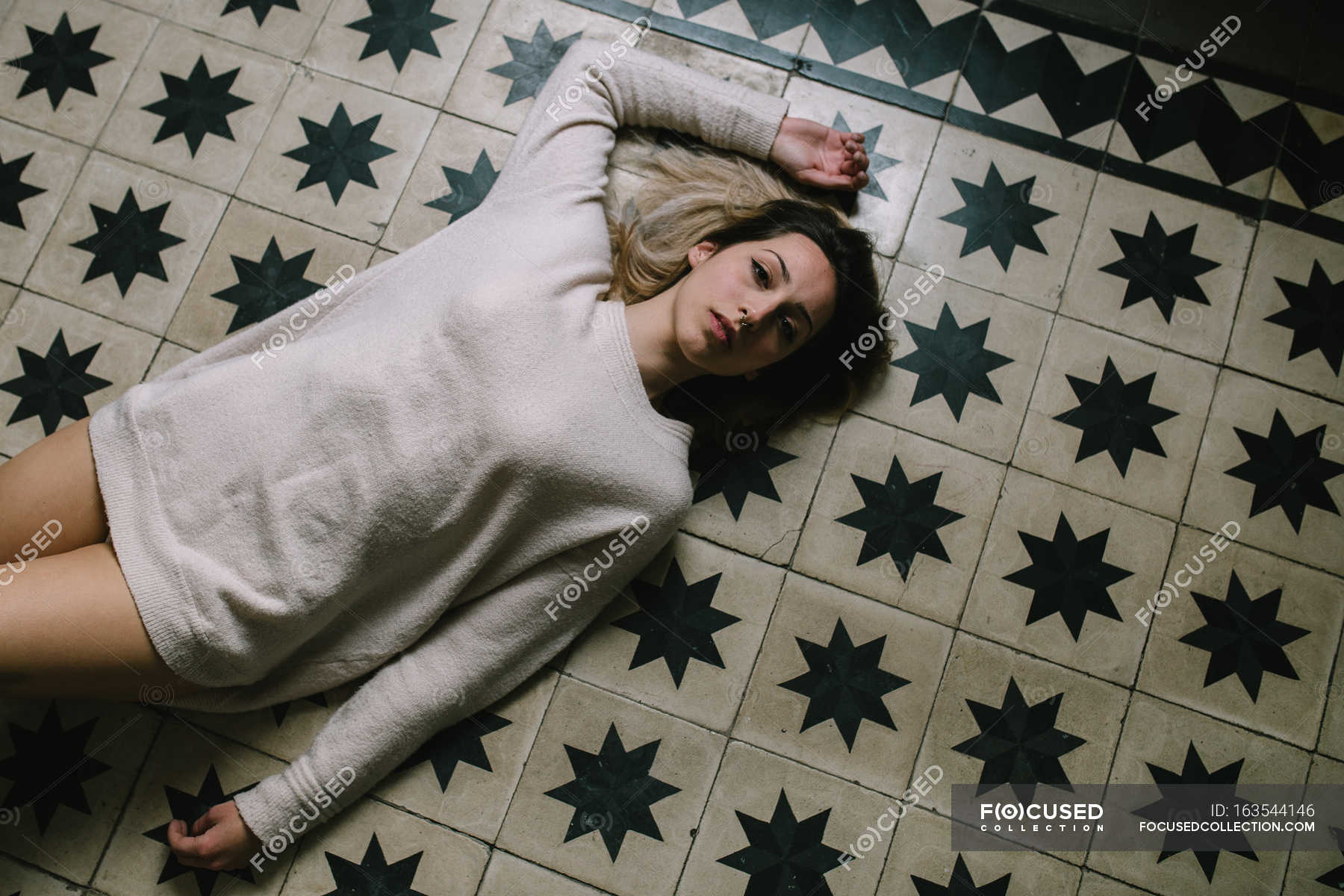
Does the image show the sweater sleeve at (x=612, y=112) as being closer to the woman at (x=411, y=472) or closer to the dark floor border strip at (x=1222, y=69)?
the woman at (x=411, y=472)

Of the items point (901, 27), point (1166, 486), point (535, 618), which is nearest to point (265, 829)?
point (535, 618)

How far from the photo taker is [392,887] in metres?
1.48

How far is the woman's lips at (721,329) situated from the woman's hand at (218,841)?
113cm

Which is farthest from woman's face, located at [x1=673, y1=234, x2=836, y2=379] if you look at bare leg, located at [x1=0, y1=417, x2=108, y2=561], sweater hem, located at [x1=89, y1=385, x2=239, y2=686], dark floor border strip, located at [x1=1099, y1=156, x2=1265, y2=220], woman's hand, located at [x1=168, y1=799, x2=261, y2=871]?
woman's hand, located at [x1=168, y1=799, x2=261, y2=871]

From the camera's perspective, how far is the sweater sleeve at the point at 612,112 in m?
1.48

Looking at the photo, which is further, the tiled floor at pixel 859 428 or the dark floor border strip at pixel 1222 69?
the dark floor border strip at pixel 1222 69

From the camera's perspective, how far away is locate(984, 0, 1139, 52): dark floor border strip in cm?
168

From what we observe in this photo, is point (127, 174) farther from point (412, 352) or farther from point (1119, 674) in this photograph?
point (1119, 674)

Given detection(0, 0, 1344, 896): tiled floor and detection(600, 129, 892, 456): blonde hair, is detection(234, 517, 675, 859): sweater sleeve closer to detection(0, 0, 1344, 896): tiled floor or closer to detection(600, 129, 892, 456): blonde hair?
detection(0, 0, 1344, 896): tiled floor

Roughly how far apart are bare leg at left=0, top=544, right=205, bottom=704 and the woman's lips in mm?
979

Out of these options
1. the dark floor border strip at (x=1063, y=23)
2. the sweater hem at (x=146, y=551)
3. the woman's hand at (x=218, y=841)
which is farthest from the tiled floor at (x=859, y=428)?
the sweater hem at (x=146, y=551)

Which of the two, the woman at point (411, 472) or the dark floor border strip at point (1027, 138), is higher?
the dark floor border strip at point (1027, 138)

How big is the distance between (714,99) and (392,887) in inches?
61.7

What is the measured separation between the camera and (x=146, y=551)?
4.09 ft
